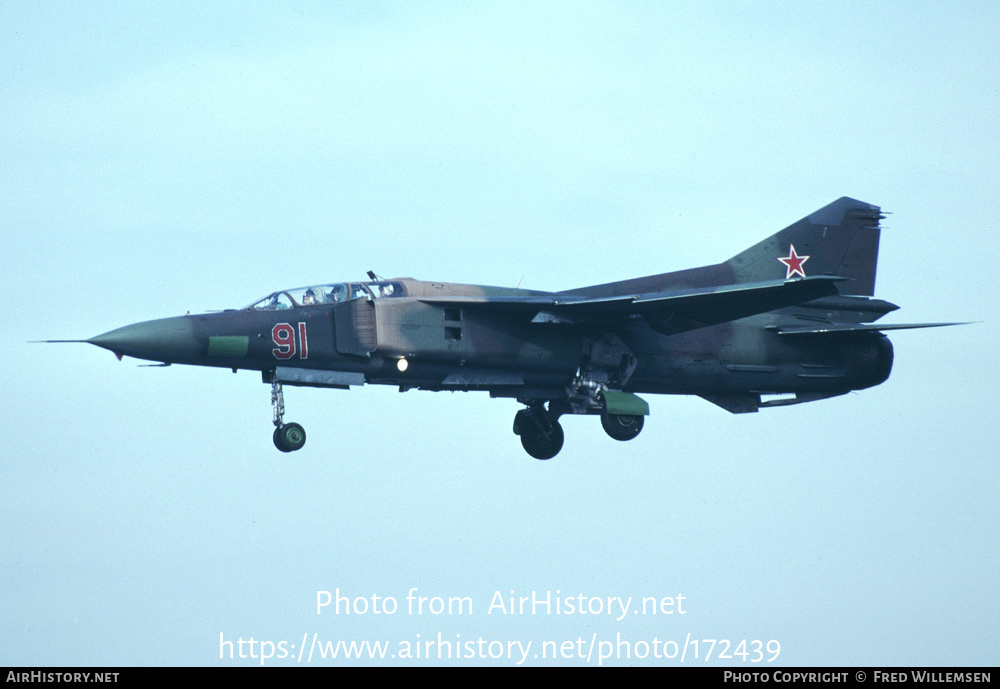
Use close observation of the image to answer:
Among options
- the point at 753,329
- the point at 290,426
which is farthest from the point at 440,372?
the point at 753,329

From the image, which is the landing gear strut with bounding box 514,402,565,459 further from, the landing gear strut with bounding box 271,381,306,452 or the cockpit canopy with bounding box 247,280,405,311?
the landing gear strut with bounding box 271,381,306,452

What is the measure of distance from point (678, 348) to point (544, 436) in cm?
337

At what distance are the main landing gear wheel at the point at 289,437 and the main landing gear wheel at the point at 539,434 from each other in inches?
241

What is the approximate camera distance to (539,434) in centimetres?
3106

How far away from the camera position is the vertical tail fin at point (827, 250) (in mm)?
32188

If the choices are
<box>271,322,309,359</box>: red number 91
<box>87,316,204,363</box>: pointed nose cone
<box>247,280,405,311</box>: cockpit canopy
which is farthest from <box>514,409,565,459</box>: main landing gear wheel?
<box>87,316,204,363</box>: pointed nose cone

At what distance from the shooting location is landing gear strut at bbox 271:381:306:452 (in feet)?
85.6

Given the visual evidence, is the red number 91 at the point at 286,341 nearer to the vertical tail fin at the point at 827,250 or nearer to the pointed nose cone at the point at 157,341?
the pointed nose cone at the point at 157,341

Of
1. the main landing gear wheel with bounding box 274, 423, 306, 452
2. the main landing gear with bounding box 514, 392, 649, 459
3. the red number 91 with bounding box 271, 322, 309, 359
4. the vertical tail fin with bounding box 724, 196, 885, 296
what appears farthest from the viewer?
the vertical tail fin with bounding box 724, 196, 885, 296

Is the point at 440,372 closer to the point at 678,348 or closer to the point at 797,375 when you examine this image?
the point at 678,348

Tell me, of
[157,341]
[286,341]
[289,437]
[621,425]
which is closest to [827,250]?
[621,425]

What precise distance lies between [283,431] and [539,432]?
6617 millimetres

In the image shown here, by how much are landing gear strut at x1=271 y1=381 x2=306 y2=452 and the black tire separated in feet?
20.3

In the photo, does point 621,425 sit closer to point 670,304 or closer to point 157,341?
point 670,304
